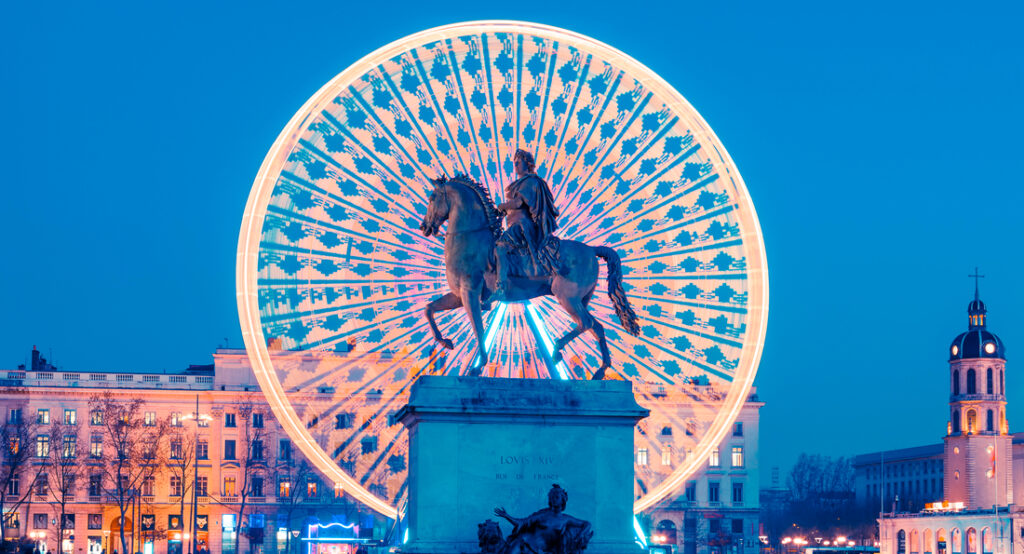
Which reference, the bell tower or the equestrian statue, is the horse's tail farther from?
the bell tower

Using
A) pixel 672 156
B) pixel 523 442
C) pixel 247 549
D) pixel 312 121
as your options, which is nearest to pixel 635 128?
pixel 672 156

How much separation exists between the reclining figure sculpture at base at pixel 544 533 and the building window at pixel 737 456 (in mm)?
110138

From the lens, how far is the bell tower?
566 feet

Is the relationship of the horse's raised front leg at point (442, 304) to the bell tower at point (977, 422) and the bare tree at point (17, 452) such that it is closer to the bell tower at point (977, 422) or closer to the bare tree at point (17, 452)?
the bare tree at point (17, 452)

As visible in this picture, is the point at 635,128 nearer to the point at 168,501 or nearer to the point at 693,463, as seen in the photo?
the point at 693,463

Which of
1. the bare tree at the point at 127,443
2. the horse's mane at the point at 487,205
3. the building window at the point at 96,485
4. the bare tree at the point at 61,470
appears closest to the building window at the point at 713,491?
the bare tree at the point at 127,443

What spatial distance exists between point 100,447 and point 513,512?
96507 mm

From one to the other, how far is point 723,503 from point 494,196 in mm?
96888

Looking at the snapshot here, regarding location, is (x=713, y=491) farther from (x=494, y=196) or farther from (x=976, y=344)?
(x=494, y=196)

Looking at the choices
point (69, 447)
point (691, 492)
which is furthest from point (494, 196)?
point (691, 492)

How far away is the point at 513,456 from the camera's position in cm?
2967

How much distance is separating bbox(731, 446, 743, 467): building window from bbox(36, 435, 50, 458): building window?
181ft

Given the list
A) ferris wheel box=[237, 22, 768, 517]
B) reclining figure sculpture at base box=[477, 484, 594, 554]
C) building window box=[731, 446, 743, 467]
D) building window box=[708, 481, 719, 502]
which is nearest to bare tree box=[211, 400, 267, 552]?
building window box=[708, 481, 719, 502]

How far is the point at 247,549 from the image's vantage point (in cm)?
11975
